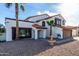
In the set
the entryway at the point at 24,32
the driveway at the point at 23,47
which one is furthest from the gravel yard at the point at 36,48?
the entryway at the point at 24,32

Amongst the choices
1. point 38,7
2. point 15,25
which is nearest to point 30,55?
point 15,25

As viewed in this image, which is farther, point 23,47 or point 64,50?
point 23,47

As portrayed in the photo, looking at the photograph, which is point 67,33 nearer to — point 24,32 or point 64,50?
point 64,50

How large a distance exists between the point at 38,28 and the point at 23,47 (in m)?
0.62

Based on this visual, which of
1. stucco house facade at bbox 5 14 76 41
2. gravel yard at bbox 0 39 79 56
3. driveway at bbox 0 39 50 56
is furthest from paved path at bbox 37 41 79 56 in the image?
stucco house facade at bbox 5 14 76 41

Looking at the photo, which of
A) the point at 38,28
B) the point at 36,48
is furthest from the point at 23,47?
the point at 38,28

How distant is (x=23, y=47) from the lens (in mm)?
4934

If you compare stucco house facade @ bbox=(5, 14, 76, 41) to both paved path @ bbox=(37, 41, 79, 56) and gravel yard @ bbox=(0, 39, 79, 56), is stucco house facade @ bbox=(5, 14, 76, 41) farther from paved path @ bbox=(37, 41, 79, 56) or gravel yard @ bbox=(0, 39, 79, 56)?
paved path @ bbox=(37, 41, 79, 56)

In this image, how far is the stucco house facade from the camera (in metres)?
4.93

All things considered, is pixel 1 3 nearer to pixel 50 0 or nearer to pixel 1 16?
pixel 1 16

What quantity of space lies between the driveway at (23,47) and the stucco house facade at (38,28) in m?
0.14

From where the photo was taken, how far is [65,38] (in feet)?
16.4

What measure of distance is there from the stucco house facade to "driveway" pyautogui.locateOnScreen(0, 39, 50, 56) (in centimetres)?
14

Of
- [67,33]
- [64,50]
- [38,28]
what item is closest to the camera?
[64,50]
